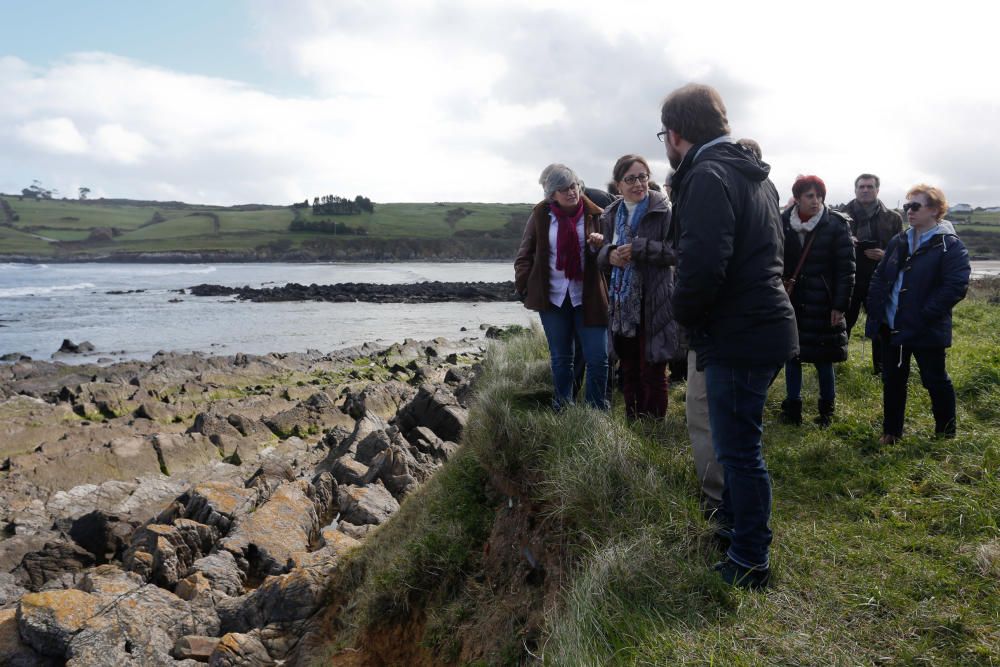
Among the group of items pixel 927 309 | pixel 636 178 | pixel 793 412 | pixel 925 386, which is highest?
pixel 636 178

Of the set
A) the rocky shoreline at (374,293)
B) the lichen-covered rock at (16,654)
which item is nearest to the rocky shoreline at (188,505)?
the lichen-covered rock at (16,654)

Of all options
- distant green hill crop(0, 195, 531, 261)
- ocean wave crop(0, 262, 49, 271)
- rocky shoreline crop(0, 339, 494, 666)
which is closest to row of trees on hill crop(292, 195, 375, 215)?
distant green hill crop(0, 195, 531, 261)

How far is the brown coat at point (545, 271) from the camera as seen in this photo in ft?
18.9

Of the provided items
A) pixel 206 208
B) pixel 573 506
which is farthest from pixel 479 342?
pixel 206 208

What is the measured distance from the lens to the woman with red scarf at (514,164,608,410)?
576 centimetres

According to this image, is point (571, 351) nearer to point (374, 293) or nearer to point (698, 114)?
point (698, 114)

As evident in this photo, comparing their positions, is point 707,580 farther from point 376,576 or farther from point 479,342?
point 479,342

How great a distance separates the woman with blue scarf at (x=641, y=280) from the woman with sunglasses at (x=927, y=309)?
5.88 feet

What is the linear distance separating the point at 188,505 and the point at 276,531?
1.36 meters

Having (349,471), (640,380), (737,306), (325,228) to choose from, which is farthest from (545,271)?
(325,228)

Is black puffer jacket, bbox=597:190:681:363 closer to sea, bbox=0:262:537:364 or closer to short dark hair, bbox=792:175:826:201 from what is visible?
short dark hair, bbox=792:175:826:201

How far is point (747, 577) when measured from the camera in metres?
3.39

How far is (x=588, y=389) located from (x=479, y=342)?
2210cm

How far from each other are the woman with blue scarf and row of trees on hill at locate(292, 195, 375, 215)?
122 metres
